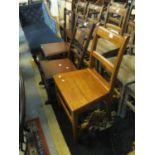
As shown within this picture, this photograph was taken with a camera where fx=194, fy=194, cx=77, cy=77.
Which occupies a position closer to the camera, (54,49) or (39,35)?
(54,49)

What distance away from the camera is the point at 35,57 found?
2.94 m

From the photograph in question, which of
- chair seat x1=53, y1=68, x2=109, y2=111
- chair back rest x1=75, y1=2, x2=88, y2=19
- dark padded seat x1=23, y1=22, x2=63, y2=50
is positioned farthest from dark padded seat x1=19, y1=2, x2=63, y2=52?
chair seat x1=53, y1=68, x2=109, y2=111

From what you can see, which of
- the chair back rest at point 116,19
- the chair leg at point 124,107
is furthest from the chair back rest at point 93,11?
the chair leg at point 124,107

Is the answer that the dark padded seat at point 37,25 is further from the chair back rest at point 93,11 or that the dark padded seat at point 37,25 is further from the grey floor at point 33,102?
the chair back rest at point 93,11

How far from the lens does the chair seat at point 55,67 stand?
1.89 meters

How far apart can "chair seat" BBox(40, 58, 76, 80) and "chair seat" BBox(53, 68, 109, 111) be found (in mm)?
159

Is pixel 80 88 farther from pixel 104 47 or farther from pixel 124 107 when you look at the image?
pixel 104 47

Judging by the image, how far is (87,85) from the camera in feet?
5.15

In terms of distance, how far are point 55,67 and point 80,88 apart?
0.55 meters

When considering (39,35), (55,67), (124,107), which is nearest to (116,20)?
(55,67)

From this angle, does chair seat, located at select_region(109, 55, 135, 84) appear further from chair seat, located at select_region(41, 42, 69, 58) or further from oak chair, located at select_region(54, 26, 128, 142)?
chair seat, located at select_region(41, 42, 69, 58)

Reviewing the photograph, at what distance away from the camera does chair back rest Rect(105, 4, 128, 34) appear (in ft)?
6.78
